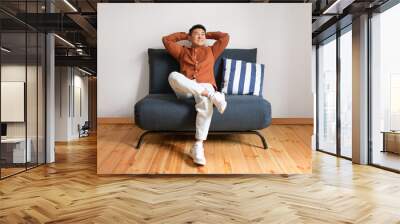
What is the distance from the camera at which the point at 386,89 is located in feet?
17.3

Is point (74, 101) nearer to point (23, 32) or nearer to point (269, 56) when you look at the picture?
point (23, 32)

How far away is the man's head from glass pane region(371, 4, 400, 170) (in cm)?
281

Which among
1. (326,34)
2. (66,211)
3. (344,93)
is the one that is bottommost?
(66,211)

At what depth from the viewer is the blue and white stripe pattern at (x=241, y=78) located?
387 centimetres

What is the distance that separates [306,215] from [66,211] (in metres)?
1.68

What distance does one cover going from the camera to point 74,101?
13.4m

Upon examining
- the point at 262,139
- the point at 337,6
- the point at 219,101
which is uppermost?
the point at 337,6

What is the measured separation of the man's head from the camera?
384cm

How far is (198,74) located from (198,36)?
414 mm

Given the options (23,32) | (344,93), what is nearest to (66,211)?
(23,32)

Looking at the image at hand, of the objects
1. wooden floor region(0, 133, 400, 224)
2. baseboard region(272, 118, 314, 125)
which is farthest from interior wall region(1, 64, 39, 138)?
baseboard region(272, 118, 314, 125)

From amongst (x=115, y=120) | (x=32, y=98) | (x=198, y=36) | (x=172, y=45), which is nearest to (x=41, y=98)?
(x=32, y=98)

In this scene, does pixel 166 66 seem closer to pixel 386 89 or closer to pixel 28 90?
pixel 28 90

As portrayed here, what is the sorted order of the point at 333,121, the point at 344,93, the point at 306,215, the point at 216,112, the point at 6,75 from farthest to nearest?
the point at 333,121
the point at 344,93
the point at 6,75
the point at 216,112
the point at 306,215
